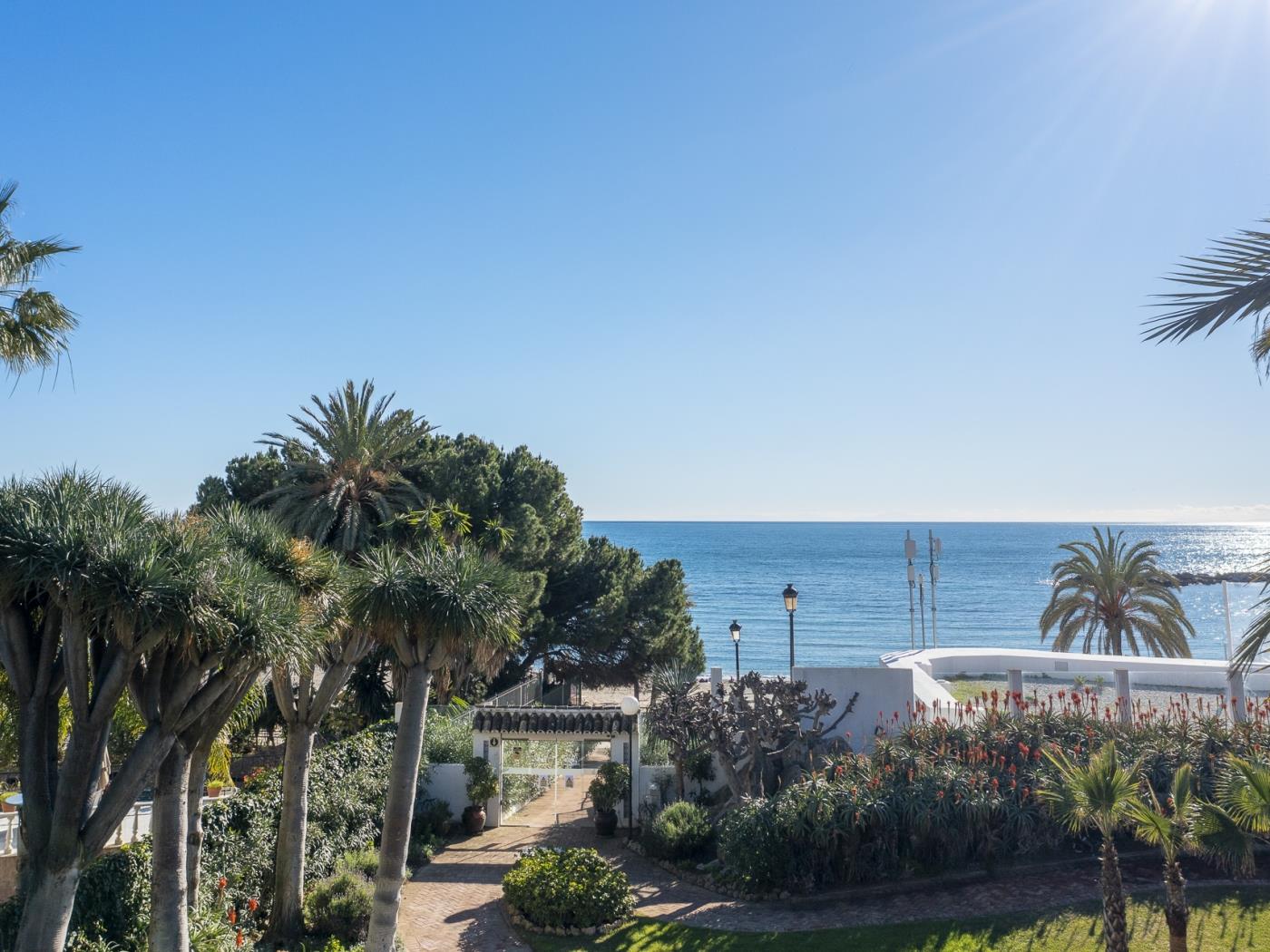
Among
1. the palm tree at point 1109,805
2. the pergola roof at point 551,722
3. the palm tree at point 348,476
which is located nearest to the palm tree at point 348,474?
the palm tree at point 348,476

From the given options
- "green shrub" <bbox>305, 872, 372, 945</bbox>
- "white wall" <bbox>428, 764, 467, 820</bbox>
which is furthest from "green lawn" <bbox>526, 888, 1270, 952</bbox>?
"white wall" <bbox>428, 764, 467, 820</bbox>

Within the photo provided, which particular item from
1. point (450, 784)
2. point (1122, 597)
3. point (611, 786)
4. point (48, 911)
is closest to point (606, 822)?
point (611, 786)

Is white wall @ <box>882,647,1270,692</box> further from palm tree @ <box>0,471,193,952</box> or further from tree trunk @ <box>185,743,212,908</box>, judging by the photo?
palm tree @ <box>0,471,193,952</box>

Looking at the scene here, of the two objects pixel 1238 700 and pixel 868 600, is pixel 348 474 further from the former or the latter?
pixel 868 600

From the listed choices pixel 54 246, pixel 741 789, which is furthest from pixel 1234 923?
pixel 54 246

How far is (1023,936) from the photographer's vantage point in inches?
477

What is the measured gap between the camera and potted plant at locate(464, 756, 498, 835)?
20984 millimetres

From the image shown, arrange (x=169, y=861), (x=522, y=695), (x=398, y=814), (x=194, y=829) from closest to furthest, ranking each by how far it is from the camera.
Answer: (x=169, y=861) → (x=398, y=814) → (x=194, y=829) → (x=522, y=695)

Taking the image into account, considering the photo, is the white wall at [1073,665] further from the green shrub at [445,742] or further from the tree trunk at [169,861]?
the tree trunk at [169,861]

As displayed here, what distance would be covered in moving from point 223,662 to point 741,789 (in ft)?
38.1

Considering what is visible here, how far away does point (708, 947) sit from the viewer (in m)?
13.1

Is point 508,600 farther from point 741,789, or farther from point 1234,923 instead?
point 1234,923

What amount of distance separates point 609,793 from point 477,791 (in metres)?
3.14

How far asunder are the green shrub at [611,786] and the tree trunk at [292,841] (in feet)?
25.4
